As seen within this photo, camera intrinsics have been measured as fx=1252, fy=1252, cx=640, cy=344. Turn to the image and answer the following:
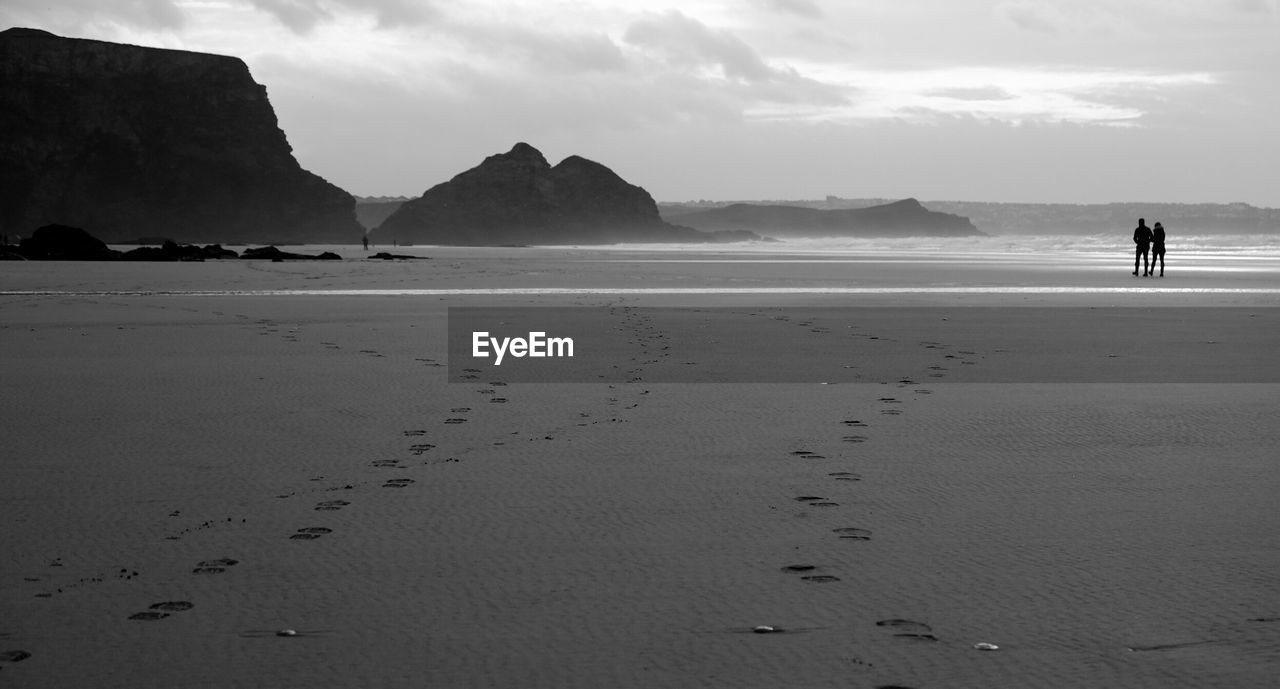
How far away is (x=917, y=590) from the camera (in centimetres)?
370

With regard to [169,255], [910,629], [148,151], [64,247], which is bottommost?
[910,629]

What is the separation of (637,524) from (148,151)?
14650 centimetres

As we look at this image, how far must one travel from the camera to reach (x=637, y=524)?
14.9ft

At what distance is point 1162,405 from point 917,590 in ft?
14.5

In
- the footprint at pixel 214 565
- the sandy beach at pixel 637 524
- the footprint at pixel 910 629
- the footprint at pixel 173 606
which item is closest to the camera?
the sandy beach at pixel 637 524

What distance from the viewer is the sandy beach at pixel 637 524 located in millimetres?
3176

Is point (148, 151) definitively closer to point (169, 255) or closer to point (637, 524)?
point (169, 255)

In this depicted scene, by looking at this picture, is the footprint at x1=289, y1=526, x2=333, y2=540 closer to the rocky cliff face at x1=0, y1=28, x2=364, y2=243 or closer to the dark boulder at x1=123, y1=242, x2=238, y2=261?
the dark boulder at x1=123, y1=242, x2=238, y2=261

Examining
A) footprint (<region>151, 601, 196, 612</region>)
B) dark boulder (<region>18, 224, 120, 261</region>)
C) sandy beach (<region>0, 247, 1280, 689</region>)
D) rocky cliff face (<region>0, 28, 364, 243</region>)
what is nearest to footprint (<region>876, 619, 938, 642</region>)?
sandy beach (<region>0, 247, 1280, 689</region>)

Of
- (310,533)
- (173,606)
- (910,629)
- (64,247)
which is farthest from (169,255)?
(910,629)

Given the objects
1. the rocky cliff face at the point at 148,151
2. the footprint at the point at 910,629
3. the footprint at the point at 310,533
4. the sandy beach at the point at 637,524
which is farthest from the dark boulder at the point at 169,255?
the rocky cliff face at the point at 148,151

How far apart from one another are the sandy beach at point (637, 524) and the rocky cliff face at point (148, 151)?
440 feet

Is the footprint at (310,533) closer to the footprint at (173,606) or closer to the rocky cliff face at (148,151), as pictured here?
the footprint at (173,606)

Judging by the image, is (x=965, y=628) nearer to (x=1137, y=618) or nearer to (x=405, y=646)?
(x=1137, y=618)
